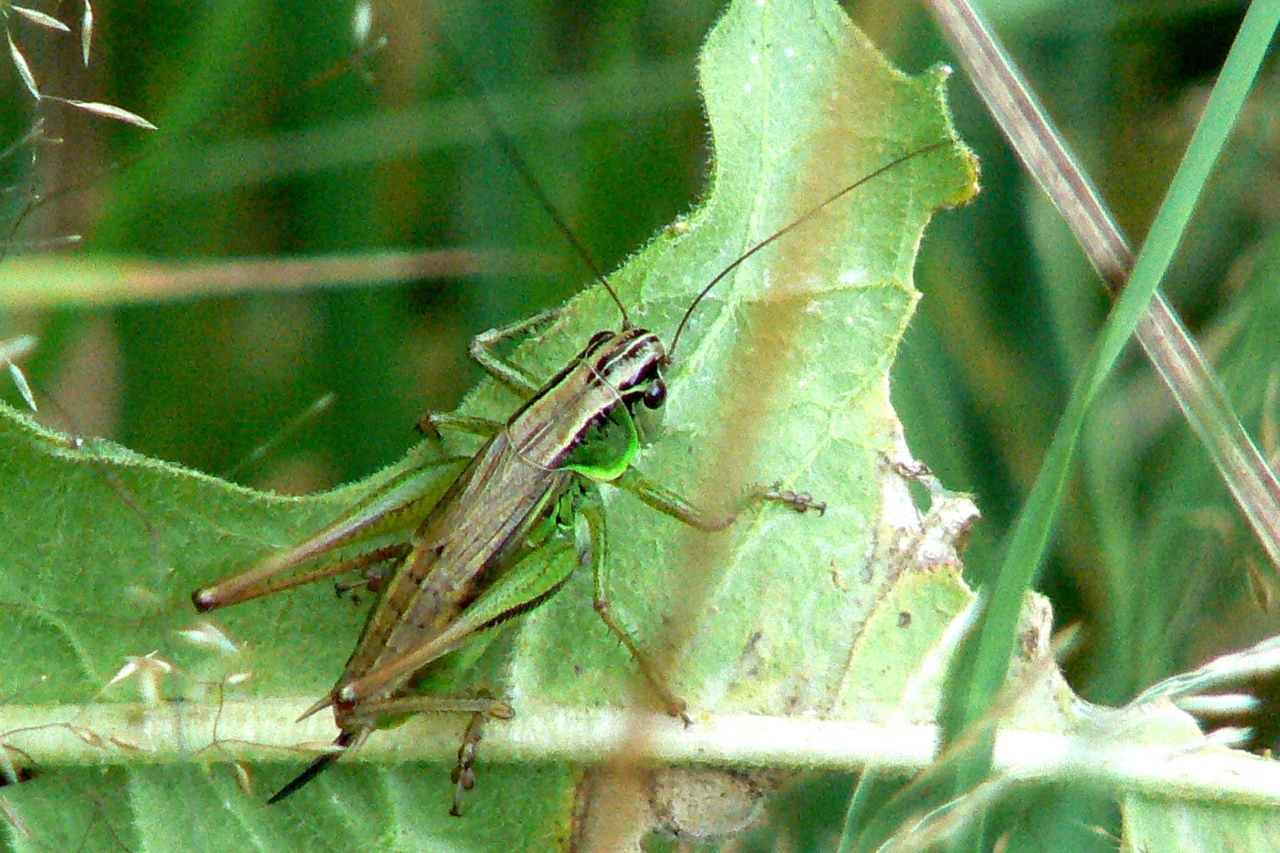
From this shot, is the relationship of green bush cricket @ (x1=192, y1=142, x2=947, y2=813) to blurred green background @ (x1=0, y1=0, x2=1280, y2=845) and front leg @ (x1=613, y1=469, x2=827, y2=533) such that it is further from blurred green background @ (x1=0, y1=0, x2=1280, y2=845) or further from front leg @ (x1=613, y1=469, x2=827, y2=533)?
blurred green background @ (x1=0, y1=0, x2=1280, y2=845)

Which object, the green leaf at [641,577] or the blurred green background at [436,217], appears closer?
the green leaf at [641,577]

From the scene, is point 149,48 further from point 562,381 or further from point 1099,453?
point 1099,453

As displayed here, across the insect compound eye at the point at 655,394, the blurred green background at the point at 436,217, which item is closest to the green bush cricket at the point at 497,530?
A: the insect compound eye at the point at 655,394

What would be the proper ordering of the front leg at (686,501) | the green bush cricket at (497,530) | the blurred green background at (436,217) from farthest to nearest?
1. the blurred green background at (436,217)
2. the front leg at (686,501)
3. the green bush cricket at (497,530)

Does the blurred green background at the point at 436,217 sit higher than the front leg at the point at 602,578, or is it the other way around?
the blurred green background at the point at 436,217

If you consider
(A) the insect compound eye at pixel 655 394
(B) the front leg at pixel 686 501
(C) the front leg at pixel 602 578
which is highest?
(A) the insect compound eye at pixel 655 394

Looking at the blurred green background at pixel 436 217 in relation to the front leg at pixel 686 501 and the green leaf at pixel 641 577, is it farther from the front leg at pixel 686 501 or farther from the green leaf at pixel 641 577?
the front leg at pixel 686 501

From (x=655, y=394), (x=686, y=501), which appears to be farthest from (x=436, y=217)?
(x=686, y=501)

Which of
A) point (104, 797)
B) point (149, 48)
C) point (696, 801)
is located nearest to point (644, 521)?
point (696, 801)
